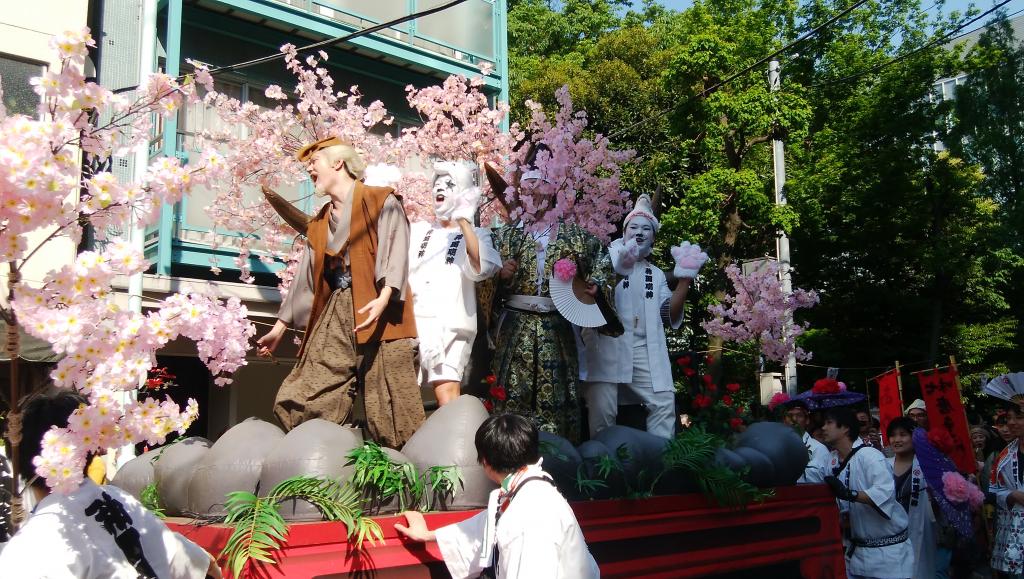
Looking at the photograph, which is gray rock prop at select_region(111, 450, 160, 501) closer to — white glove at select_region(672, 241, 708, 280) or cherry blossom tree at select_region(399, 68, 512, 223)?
white glove at select_region(672, 241, 708, 280)

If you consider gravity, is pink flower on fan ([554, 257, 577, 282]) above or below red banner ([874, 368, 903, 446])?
above

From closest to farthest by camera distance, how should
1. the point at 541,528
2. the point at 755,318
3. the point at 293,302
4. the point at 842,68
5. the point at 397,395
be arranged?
the point at 541,528 → the point at 397,395 → the point at 293,302 → the point at 755,318 → the point at 842,68

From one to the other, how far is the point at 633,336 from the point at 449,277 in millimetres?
1278

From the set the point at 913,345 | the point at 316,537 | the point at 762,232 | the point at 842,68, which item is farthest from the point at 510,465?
the point at 842,68

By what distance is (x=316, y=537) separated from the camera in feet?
9.03

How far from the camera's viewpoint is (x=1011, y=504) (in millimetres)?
5020

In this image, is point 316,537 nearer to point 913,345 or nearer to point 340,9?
point 340,9

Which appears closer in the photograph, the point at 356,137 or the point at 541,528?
the point at 541,528

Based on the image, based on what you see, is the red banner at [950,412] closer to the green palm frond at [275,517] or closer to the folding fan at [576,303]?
the folding fan at [576,303]

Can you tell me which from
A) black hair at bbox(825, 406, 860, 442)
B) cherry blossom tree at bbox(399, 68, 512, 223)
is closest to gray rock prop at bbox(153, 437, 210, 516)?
black hair at bbox(825, 406, 860, 442)

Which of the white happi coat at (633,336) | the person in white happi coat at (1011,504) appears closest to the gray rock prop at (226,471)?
the white happi coat at (633,336)

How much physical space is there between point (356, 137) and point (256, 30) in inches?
155

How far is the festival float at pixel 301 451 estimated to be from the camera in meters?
2.12

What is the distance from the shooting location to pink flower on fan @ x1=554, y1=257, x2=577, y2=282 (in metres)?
4.52
